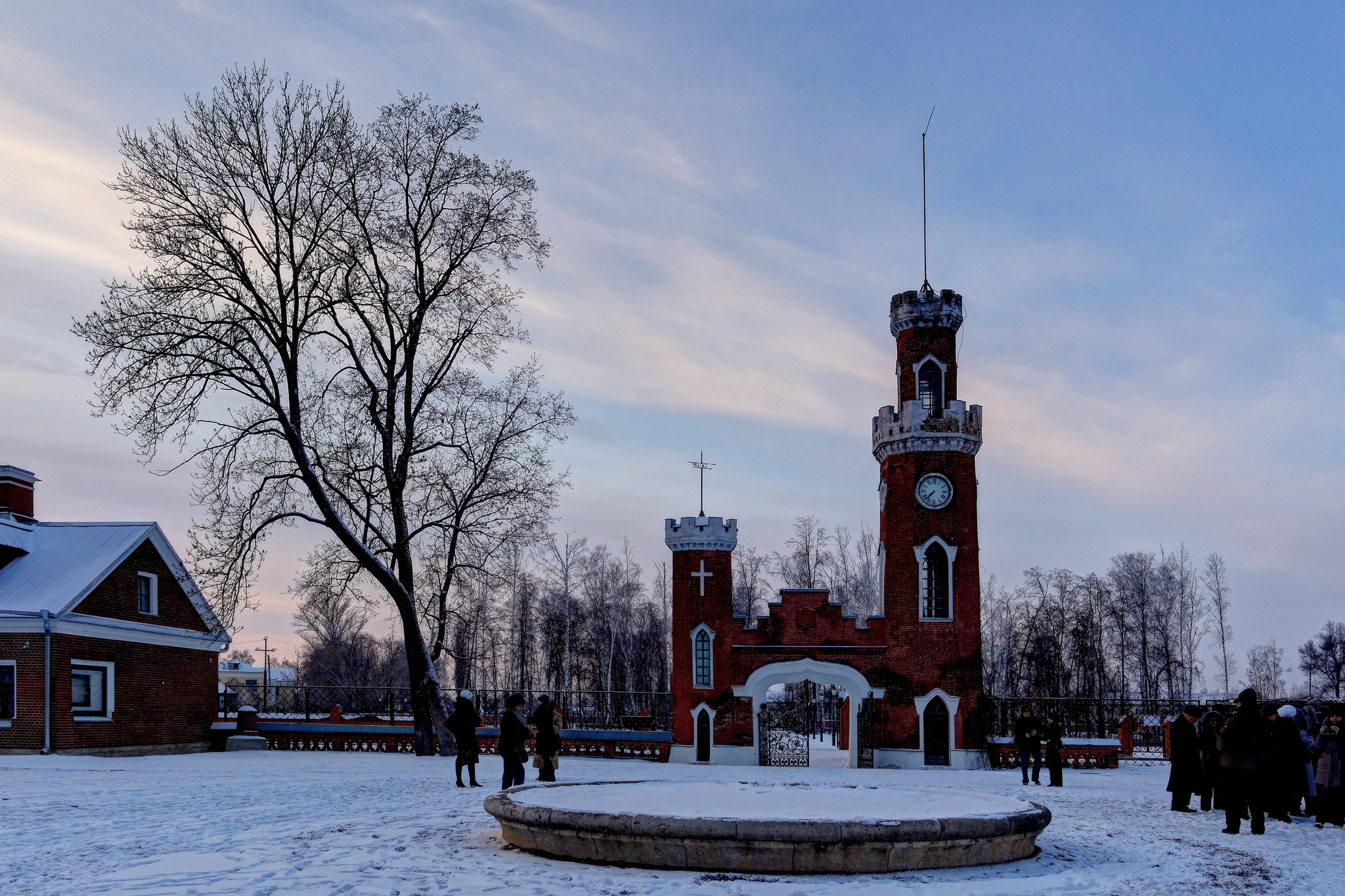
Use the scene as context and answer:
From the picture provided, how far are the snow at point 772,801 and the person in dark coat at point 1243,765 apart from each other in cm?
329

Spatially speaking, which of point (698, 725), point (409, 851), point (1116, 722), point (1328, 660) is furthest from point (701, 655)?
point (1328, 660)

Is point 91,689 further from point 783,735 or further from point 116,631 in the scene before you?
point 783,735

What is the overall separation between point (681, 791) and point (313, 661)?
74194 millimetres

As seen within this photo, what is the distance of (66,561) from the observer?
1101 inches

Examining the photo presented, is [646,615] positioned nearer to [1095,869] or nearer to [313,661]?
[313,661]

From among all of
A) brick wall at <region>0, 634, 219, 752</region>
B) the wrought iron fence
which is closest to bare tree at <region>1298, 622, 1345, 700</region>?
the wrought iron fence

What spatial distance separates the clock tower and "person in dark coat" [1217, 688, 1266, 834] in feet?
53.3

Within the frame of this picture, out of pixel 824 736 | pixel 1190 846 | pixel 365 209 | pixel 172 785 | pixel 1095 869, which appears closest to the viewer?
pixel 1095 869

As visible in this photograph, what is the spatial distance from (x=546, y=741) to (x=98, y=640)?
15.0m

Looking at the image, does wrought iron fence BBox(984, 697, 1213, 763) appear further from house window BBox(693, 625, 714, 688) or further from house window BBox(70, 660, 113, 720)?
house window BBox(70, 660, 113, 720)

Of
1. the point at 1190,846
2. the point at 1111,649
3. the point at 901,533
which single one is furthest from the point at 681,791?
the point at 1111,649

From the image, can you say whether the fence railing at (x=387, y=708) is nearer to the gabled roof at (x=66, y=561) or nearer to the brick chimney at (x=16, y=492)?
the gabled roof at (x=66, y=561)

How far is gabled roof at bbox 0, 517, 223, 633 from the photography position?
25922mm

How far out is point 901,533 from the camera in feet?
105
